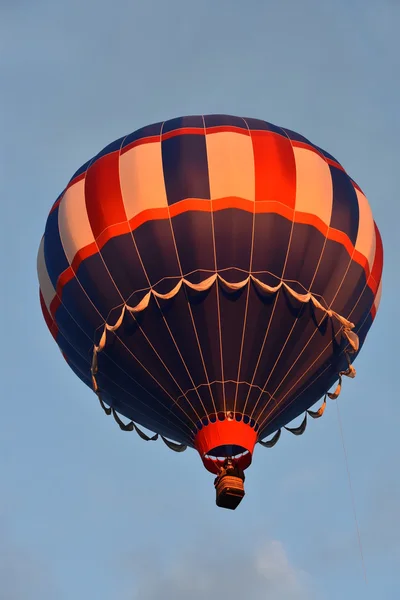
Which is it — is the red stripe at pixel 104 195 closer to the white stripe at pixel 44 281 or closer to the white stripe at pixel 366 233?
the white stripe at pixel 44 281

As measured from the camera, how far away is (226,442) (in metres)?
24.5

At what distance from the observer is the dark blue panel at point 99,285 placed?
24656mm

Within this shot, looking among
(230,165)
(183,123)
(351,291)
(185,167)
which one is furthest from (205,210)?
(351,291)

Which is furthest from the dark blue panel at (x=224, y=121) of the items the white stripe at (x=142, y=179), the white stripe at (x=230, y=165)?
the white stripe at (x=142, y=179)

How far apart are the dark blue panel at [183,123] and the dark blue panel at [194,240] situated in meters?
2.43

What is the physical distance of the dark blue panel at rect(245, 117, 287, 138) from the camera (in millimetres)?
26411

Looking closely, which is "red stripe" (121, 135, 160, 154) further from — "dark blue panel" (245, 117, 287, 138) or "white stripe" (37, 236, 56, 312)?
"white stripe" (37, 236, 56, 312)

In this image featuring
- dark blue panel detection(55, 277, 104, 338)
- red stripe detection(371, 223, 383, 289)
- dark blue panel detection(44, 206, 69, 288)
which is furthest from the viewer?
red stripe detection(371, 223, 383, 289)

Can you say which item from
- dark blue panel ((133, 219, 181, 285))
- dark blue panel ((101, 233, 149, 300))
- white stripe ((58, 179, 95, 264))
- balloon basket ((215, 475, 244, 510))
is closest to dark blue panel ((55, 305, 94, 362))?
dark blue panel ((101, 233, 149, 300))

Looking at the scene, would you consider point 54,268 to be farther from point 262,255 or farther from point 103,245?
point 262,255

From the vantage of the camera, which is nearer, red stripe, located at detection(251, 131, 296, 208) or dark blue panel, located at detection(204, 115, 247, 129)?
red stripe, located at detection(251, 131, 296, 208)

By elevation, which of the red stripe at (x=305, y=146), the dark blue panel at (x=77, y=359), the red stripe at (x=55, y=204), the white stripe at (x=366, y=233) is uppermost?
the red stripe at (x=305, y=146)

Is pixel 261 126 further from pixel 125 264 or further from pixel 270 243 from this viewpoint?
pixel 125 264

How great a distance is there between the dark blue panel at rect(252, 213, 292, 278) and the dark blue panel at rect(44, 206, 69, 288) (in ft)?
12.3
